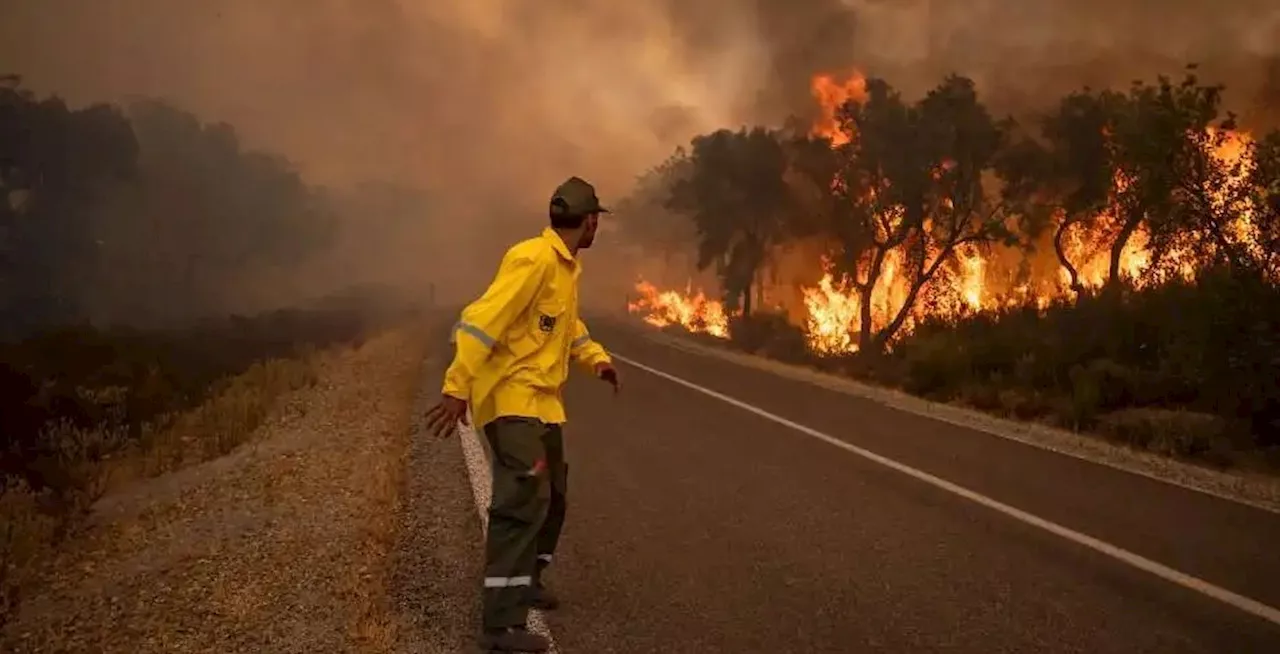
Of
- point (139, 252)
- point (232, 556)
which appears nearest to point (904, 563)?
point (232, 556)

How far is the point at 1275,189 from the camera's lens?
12.1 metres

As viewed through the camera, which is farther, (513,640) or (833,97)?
(833,97)

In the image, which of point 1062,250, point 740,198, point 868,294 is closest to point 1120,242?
point 1062,250

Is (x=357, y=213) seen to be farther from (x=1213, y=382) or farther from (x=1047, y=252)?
(x=1213, y=382)

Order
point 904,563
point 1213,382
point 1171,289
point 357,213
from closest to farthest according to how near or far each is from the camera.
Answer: point 904,563 → point 1213,382 → point 1171,289 → point 357,213

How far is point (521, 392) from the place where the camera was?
13.8ft

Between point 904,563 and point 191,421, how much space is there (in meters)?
12.4

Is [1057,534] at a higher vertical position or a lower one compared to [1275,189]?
lower

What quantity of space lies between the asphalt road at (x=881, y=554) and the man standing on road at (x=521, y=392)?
415 millimetres

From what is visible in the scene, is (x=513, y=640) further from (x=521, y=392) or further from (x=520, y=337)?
(x=520, y=337)

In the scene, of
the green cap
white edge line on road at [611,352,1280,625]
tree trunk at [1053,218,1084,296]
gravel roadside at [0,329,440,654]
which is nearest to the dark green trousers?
gravel roadside at [0,329,440,654]

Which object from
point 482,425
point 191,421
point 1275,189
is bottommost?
point 191,421

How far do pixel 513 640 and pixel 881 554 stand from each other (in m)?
2.55

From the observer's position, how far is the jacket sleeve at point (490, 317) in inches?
157
